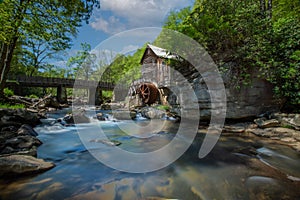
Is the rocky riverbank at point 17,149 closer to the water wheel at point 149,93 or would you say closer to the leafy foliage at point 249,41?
the leafy foliage at point 249,41

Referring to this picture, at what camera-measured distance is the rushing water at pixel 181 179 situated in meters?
2.20

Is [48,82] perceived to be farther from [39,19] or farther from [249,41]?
[249,41]

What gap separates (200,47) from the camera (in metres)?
7.00

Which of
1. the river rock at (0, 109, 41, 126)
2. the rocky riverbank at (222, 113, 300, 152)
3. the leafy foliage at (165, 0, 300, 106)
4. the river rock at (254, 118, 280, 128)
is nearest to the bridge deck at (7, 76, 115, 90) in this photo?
the river rock at (0, 109, 41, 126)

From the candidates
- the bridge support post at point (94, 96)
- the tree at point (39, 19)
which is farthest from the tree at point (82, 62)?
the tree at point (39, 19)

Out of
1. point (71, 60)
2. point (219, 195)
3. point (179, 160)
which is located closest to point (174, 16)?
point (179, 160)

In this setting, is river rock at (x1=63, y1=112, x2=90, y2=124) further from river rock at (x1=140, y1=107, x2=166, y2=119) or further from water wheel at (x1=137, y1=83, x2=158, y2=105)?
water wheel at (x1=137, y1=83, x2=158, y2=105)

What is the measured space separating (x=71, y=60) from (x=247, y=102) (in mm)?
34374

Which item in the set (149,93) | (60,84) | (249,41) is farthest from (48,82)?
(249,41)

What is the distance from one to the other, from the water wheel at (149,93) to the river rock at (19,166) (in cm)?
1254

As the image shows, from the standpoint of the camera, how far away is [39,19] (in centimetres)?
628

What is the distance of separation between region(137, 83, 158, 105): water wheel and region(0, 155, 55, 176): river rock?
12538mm

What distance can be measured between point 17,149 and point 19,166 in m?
1.27

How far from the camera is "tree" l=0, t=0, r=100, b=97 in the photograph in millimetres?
5410
